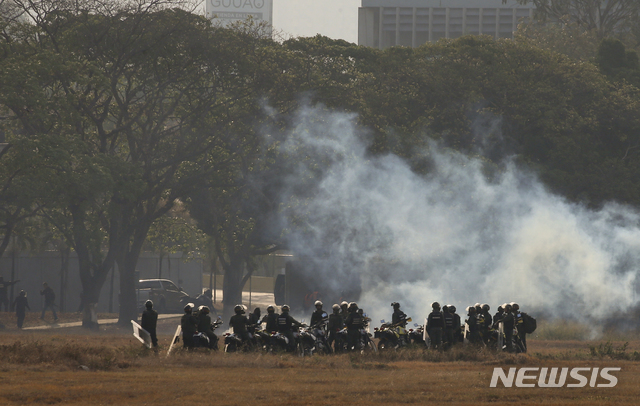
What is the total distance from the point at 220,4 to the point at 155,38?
101 metres

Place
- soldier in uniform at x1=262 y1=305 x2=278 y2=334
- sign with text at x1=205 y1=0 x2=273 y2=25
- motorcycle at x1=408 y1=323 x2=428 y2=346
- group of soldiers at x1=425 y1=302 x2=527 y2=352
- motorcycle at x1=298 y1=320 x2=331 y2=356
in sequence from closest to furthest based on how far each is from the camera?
soldier in uniform at x1=262 y1=305 x2=278 y2=334 → motorcycle at x1=298 y1=320 x2=331 y2=356 → group of soldiers at x1=425 y1=302 x2=527 y2=352 → motorcycle at x1=408 y1=323 x2=428 y2=346 → sign with text at x1=205 y1=0 x2=273 y2=25

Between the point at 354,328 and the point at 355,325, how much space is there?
72 millimetres

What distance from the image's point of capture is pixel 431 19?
97.1 metres

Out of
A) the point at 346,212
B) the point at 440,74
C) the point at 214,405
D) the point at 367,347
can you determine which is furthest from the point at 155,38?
the point at 214,405

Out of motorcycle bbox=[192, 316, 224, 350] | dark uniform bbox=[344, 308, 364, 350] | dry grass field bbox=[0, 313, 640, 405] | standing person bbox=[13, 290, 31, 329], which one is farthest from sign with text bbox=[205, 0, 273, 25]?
dry grass field bbox=[0, 313, 640, 405]

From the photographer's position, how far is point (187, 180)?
32.0 metres

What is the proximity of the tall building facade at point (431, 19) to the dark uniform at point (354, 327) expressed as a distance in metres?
81.2

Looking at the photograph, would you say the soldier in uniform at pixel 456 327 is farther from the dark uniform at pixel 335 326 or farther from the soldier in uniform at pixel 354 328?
the dark uniform at pixel 335 326

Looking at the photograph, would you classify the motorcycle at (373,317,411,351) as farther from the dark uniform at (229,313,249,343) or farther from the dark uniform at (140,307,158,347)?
the dark uniform at (140,307,158,347)

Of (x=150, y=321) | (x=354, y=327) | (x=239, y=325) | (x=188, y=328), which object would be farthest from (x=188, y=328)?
(x=354, y=327)

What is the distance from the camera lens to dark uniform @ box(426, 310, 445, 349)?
18500 mm

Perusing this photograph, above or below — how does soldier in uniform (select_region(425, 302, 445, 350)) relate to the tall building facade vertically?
below

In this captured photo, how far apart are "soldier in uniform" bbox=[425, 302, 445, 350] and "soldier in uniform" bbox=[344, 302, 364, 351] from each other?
1.58 meters

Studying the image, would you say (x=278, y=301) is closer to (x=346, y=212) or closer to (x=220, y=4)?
(x=346, y=212)
